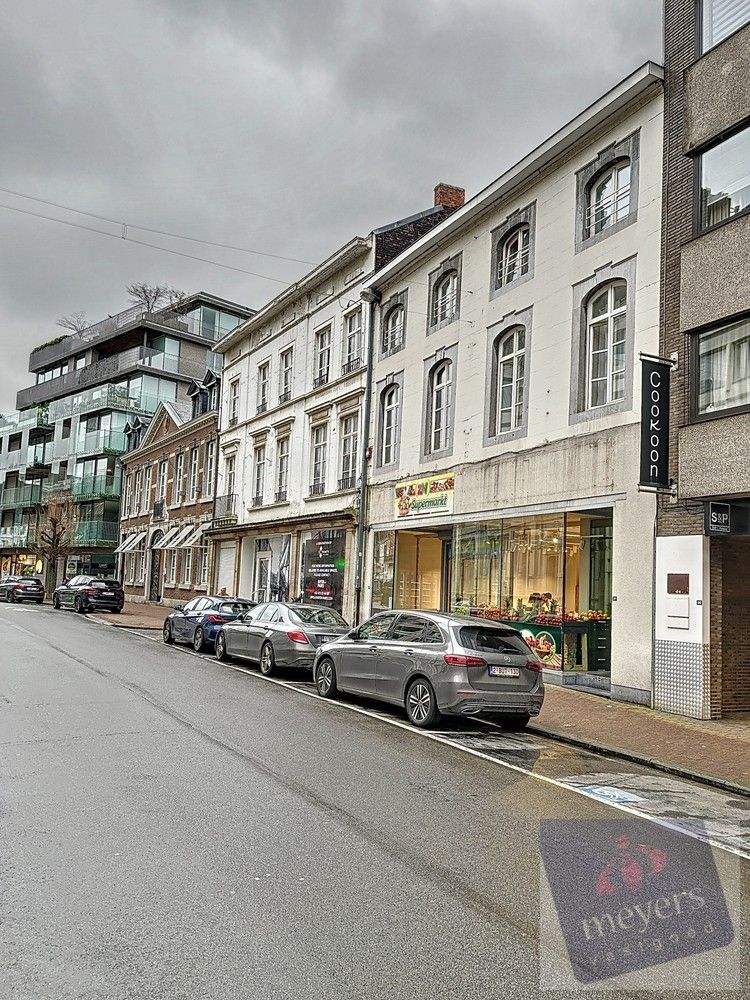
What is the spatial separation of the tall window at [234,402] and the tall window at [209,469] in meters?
2.15

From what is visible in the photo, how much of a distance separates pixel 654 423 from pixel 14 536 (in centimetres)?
5986

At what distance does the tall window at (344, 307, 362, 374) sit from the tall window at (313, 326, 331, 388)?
4.42 feet

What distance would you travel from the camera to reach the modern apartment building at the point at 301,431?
25.2 metres

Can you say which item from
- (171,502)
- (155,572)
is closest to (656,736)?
(171,502)

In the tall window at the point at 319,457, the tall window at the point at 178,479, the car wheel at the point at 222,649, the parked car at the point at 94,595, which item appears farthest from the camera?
the tall window at the point at 178,479

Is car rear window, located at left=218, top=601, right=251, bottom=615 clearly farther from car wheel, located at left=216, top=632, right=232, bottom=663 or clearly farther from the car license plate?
the car license plate

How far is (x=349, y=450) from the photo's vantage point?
25391mm

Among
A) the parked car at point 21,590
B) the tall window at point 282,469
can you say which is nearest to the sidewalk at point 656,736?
the tall window at point 282,469

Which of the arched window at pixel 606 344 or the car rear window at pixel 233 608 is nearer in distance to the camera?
the arched window at pixel 606 344

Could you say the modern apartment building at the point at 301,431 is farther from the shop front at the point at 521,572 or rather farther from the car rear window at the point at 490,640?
the car rear window at the point at 490,640

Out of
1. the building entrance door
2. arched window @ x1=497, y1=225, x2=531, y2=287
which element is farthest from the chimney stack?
the building entrance door

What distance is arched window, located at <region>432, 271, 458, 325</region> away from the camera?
2055cm

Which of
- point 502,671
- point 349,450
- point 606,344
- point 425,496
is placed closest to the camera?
point 502,671

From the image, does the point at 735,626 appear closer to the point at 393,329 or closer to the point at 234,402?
the point at 393,329
